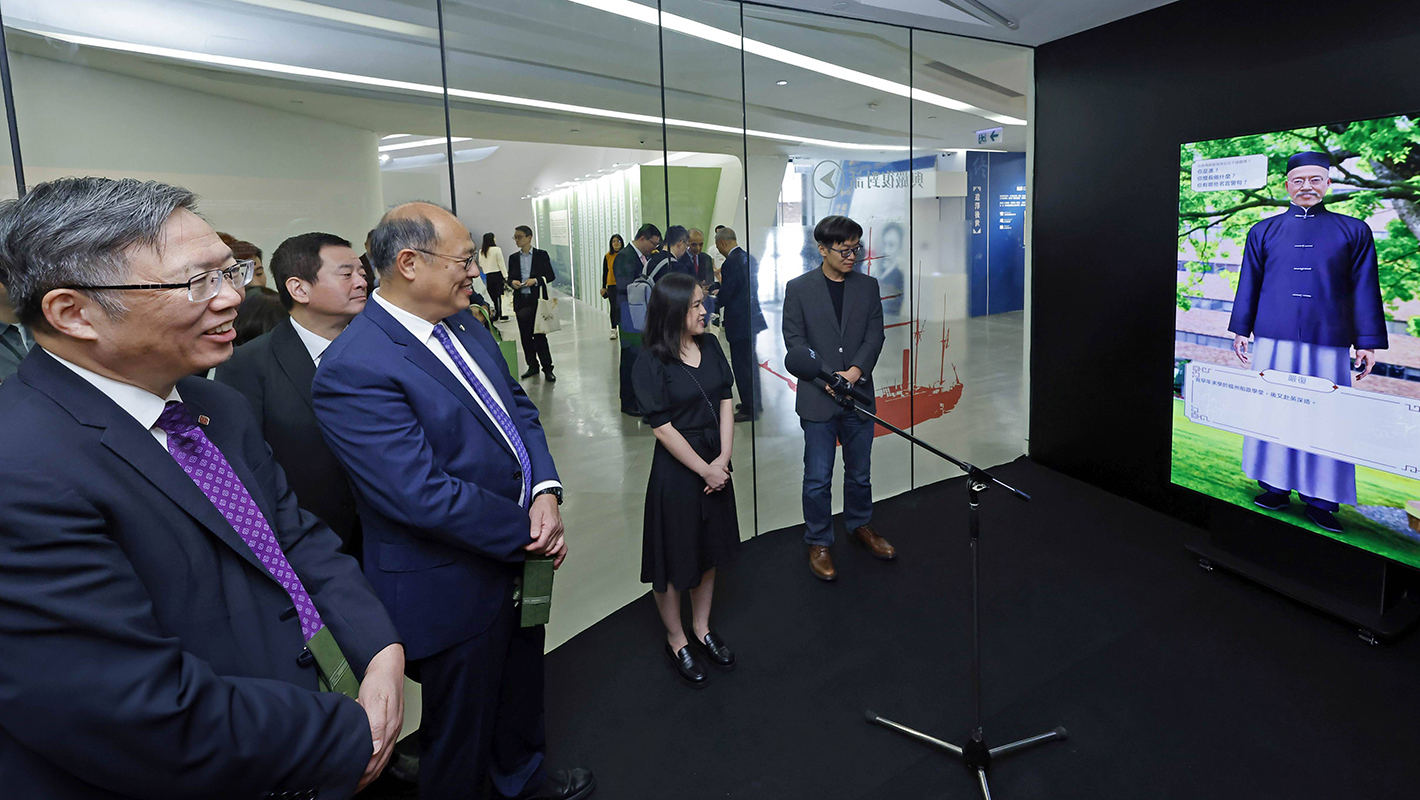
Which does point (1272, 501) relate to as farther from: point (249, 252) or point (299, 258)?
point (249, 252)

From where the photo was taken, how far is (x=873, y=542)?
4211 mm

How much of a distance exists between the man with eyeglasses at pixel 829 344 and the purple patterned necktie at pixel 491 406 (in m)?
2.00

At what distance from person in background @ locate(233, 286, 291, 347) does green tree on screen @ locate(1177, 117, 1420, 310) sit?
4055mm

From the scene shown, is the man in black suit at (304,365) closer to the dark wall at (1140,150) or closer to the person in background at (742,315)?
the person in background at (742,315)

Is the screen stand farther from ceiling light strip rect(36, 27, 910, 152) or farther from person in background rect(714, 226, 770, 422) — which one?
ceiling light strip rect(36, 27, 910, 152)

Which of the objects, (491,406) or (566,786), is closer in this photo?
(491,406)

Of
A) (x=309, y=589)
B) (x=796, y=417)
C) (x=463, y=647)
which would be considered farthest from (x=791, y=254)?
(x=309, y=589)

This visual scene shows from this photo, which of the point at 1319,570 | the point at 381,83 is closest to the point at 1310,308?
the point at 1319,570

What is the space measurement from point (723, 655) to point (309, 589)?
2.07 meters

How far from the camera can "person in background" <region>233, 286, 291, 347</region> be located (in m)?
2.47

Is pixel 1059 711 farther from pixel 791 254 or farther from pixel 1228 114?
pixel 1228 114

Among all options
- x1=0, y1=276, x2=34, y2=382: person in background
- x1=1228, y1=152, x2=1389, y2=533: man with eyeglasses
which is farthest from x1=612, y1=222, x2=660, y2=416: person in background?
x1=1228, y1=152, x2=1389, y2=533: man with eyeglasses

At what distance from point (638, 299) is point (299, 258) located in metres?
1.70

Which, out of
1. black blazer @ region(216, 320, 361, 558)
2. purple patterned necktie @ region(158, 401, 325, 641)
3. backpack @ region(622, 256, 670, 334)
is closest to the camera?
purple patterned necktie @ region(158, 401, 325, 641)
